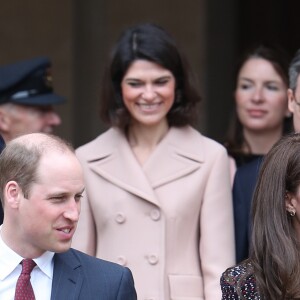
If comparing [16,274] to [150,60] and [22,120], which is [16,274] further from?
[22,120]

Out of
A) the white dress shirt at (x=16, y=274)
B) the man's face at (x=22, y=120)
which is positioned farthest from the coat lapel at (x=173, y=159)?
the white dress shirt at (x=16, y=274)

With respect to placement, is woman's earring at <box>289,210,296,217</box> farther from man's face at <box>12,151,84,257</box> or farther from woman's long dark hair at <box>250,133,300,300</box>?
man's face at <box>12,151,84,257</box>

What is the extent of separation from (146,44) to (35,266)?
5.06ft

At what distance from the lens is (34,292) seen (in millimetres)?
3980

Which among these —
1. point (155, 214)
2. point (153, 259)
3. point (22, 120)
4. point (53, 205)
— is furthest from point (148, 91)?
point (53, 205)

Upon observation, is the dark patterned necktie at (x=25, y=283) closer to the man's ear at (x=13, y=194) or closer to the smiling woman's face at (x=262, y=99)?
the man's ear at (x=13, y=194)

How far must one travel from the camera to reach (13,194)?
13.1ft

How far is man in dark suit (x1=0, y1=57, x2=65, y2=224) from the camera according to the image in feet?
19.1

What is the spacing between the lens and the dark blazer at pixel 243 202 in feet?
17.1

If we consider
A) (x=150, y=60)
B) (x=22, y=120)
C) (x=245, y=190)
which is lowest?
(x=245, y=190)

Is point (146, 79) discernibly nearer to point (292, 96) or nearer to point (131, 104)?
point (131, 104)

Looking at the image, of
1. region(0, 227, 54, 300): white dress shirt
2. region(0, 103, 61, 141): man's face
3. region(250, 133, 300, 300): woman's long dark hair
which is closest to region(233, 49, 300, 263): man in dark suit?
region(250, 133, 300, 300): woman's long dark hair

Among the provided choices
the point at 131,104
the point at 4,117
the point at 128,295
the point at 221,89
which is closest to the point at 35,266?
the point at 128,295

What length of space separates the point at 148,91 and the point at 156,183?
0.39 metres
